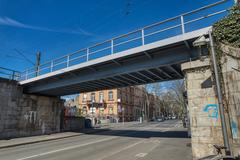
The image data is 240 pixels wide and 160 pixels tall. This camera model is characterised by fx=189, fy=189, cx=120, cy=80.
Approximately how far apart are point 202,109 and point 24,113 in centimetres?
1937

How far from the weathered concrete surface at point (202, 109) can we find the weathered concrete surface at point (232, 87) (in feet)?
1.69

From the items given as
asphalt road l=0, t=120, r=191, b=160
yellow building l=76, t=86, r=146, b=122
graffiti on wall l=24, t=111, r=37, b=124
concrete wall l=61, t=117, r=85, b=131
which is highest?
yellow building l=76, t=86, r=146, b=122

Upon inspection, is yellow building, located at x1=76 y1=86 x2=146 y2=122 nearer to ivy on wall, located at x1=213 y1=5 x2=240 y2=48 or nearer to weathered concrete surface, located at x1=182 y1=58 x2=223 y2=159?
weathered concrete surface, located at x1=182 y1=58 x2=223 y2=159

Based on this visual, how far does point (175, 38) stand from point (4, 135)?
18.7 metres

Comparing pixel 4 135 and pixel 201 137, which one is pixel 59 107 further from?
pixel 201 137

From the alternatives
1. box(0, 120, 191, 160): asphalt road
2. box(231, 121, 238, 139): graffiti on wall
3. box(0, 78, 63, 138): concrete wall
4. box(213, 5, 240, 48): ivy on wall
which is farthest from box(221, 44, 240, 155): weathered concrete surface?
box(0, 78, 63, 138): concrete wall

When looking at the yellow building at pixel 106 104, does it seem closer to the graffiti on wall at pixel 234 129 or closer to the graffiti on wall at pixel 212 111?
the graffiti on wall at pixel 212 111

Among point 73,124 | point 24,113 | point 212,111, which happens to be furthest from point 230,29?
point 73,124

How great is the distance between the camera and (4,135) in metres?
19.0

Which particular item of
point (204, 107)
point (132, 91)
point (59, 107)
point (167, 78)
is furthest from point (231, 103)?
point (132, 91)

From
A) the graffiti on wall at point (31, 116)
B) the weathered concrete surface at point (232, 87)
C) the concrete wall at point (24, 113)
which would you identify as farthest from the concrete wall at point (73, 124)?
the weathered concrete surface at point (232, 87)

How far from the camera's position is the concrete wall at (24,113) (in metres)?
19.5

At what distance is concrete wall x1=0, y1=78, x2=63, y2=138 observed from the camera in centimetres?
1945

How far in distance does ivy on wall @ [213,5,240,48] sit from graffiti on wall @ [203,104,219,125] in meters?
2.90
